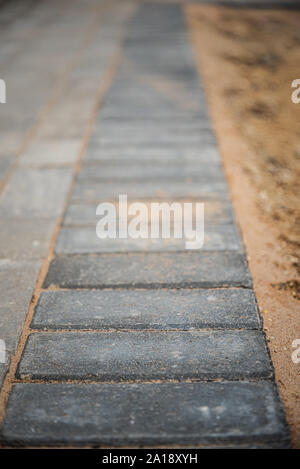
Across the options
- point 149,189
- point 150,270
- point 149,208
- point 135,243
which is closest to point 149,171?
point 149,189

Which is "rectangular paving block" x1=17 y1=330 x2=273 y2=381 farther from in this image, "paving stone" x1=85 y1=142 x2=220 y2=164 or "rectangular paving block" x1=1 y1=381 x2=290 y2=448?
"paving stone" x1=85 y1=142 x2=220 y2=164

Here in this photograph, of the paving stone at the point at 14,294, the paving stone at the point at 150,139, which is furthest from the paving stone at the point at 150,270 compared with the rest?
the paving stone at the point at 150,139

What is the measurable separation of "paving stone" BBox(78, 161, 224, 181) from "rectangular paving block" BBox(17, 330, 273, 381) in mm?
1476

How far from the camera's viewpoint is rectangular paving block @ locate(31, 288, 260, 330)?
5.78ft

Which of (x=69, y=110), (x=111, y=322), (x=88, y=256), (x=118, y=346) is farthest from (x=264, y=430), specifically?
(x=69, y=110)

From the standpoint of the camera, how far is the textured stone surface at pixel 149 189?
8.73 ft

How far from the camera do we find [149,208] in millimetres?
2537

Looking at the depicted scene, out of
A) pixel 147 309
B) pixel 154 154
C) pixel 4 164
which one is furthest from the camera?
pixel 154 154

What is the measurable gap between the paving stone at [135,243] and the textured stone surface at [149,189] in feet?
1.31

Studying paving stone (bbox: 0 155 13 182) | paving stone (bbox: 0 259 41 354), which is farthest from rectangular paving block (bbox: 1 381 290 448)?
paving stone (bbox: 0 155 13 182)

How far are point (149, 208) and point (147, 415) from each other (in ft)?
4.75

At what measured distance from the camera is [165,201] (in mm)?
2594

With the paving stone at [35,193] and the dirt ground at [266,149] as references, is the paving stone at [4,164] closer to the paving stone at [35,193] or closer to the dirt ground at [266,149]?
the paving stone at [35,193]

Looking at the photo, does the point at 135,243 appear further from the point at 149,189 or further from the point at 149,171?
the point at 149,171
